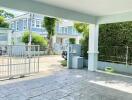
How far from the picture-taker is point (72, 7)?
8.38 meters

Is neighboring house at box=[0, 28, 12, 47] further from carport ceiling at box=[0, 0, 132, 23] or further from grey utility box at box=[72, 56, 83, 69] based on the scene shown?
carport ceiling at box=[0, 0, 132, 23]

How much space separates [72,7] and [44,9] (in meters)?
1.22

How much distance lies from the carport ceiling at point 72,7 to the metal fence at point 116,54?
2.23m

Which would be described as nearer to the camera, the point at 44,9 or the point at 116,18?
the point at 44,9

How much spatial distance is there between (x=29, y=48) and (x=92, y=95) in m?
4.13

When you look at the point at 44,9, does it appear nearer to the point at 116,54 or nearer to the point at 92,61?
the point at 92,61

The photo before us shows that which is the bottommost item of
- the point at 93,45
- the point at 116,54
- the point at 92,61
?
the point at 92,61

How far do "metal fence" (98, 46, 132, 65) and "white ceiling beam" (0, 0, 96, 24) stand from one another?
8.71 ft

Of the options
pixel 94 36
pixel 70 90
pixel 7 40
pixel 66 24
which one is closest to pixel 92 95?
pixel 70 90

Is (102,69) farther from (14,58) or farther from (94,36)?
(14,58)

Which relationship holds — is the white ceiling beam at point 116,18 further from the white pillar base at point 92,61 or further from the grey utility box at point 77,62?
the grey utility box at point 77,62

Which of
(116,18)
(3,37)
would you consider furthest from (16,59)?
(3,37)

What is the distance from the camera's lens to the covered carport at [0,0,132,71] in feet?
23.7

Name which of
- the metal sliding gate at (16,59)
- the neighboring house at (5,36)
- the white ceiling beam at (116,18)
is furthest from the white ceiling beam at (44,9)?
the neighboring house at (5,36)
